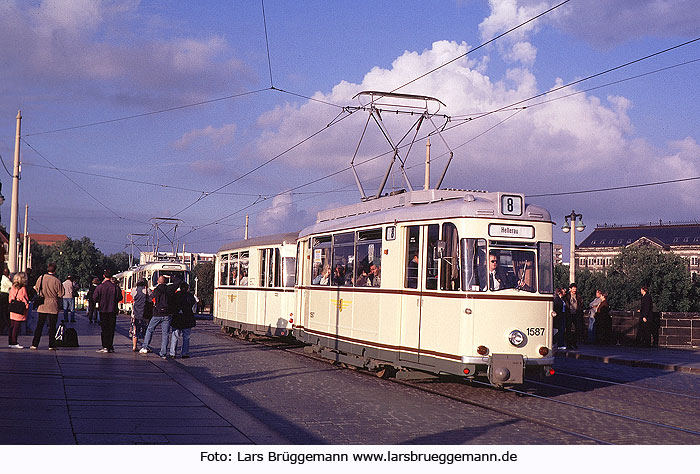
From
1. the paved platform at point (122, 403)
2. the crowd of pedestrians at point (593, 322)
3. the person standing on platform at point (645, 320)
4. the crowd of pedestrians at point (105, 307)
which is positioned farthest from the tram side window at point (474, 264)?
the person standing on platform at point (645, 320)

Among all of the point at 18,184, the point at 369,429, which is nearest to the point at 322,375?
the point at 369,429

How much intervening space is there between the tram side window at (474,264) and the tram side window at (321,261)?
527cm

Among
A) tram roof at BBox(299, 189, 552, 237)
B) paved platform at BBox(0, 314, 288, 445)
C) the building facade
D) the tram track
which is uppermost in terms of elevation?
the building facade

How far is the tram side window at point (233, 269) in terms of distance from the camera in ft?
91.0

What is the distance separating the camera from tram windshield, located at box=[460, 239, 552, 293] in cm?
1359

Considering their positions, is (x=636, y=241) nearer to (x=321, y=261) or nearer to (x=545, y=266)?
(x=321, y=261)

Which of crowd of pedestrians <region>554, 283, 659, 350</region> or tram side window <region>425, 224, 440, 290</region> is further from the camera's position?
crowd of pedestrians <region>554, 283, 659, 350</region>

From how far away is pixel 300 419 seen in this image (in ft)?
35.2

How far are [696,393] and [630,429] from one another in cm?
533

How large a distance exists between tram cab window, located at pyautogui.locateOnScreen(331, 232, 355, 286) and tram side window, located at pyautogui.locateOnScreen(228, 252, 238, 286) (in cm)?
995

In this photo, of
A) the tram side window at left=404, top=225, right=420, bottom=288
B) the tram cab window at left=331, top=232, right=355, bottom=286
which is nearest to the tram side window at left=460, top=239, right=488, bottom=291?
the tram side window at left=404, top=225, right=420, bottom=288

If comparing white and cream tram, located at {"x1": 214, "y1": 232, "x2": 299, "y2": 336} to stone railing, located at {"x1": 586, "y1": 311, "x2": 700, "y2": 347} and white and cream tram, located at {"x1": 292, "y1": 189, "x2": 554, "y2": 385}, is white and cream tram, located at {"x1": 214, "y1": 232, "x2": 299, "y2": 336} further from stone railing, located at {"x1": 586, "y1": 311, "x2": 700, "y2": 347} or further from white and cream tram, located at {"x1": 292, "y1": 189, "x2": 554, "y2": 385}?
stone railing, located at {"x1": 586, "y1": 311, "x2": 700, "y2": 347}

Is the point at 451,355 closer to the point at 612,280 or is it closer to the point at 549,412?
the point at 549,412

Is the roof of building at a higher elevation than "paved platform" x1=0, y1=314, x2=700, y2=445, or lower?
higher
